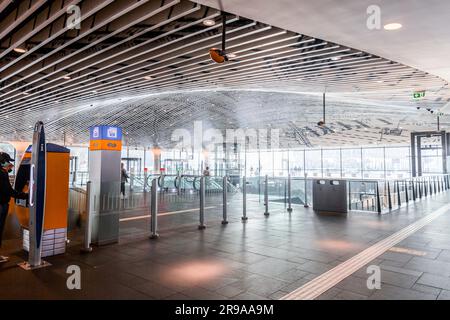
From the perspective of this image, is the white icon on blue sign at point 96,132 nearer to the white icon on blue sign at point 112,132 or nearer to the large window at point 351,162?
the white icon on blue sign at point 112,132

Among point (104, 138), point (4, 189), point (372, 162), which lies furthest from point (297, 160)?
point (4, 189)

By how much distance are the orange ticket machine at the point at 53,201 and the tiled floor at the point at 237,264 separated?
0.26 m

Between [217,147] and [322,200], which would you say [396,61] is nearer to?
[322,200]

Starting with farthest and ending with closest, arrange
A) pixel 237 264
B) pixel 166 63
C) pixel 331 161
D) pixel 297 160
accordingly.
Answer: pixel 297 160
pixel 331 161
pixel 166 63
pixel 237 264

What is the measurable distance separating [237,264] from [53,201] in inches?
121

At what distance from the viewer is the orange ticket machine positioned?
4.89 metres

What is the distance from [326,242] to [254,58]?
14.8 ft

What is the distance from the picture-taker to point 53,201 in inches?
195

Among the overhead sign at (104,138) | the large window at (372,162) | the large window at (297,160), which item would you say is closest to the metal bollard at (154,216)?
the overhead sign at (104,138)

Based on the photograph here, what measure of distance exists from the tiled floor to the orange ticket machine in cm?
26

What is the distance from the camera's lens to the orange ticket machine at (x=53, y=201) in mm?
4891

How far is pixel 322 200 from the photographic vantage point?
9703 millimetres

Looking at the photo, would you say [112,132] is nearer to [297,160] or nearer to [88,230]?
[88,230]
